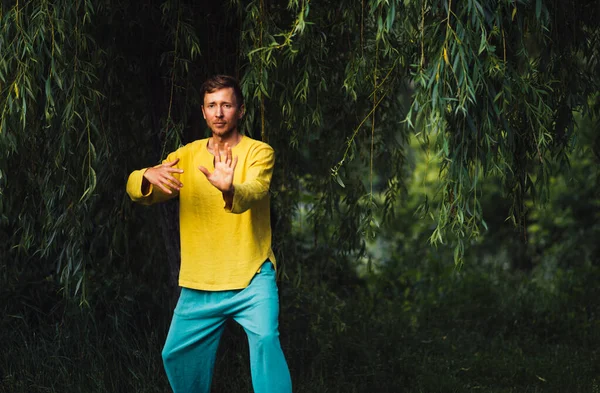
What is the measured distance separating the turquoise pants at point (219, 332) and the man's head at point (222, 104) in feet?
2.00

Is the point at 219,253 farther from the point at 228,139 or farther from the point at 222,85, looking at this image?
the point at 222,85

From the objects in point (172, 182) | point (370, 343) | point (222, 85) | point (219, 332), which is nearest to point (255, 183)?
point (172, 182)

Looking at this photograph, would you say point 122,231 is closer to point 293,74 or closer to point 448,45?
point 293,74

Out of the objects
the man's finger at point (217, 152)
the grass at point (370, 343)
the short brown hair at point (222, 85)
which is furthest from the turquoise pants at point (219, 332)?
the grass at point (370, 343)

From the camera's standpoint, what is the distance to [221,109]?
3.93 m

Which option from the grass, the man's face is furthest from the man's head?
the grass

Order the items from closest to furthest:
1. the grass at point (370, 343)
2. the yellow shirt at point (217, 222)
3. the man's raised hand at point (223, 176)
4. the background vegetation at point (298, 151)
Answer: the man's raised hand at point (223, 176) → the background vegetation at point (298, 151) → the yellow shirt at point (217, 222) → the grass at point (370, 343)

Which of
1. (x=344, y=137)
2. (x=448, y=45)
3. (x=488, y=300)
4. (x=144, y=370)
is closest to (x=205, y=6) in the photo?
(x=344, y=137)

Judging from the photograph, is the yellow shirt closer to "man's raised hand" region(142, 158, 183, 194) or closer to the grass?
"man's raised hand" region(142, 158, 183, 194)

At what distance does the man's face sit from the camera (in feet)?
12.9

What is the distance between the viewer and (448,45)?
360cm

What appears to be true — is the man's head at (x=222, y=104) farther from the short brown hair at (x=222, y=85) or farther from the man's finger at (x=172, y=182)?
the man's finger at (x=172, y=182)

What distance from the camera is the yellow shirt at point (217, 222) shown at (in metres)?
3.91

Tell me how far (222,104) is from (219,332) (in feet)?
3.31
